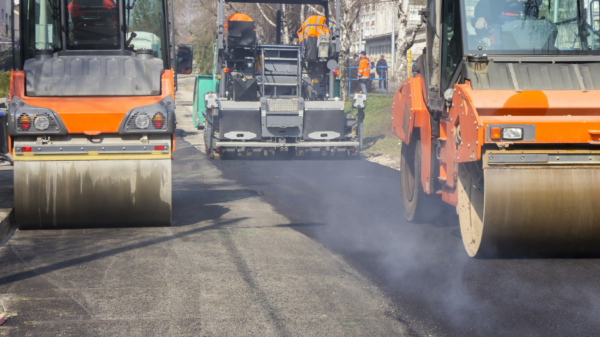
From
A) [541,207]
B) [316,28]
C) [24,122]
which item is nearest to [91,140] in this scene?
[24,122]

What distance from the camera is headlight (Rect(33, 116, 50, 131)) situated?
6.65 m

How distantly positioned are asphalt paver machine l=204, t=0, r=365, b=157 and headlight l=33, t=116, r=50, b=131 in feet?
25.2

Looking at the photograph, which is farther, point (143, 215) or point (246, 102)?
point (246, 102)

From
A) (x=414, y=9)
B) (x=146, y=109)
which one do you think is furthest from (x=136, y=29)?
(x=414, y=9)

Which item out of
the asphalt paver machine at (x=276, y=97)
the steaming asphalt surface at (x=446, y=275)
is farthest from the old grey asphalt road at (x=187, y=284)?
the asphalt paver machine at (x=276, y=97)

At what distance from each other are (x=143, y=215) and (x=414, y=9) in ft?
184

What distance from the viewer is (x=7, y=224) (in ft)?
23.1

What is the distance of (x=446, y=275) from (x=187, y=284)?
2.02 meters

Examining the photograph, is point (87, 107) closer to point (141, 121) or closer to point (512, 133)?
point (141, 121)

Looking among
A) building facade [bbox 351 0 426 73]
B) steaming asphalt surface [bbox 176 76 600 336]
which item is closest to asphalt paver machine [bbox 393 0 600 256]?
steaming asphalt surface [bbox 176 76 600 336]

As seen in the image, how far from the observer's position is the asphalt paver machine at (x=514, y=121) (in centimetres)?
515

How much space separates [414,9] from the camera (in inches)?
2361

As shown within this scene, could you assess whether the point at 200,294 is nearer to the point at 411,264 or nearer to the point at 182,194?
the point at 411,264

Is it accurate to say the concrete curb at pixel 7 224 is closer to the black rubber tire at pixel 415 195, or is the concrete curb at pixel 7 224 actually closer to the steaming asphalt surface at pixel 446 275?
the steaming asphalt surface at pixel 446 275
